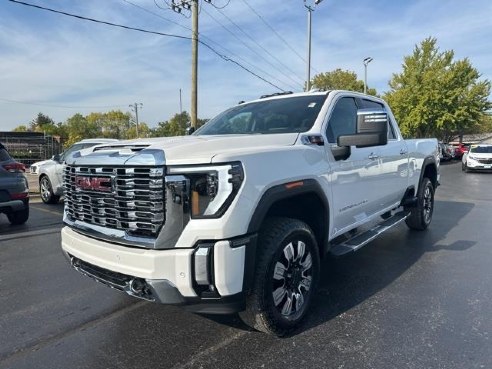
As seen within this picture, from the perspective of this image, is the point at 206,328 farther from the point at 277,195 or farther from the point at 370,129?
the point at 370,129

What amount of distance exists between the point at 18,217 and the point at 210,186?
6.37 m

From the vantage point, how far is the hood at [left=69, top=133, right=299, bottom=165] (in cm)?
266

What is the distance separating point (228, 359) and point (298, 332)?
0.65m

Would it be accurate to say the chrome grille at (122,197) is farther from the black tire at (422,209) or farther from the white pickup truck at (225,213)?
the black tire at (422,209)

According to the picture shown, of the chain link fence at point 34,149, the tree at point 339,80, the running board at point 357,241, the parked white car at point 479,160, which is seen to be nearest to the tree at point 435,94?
the tree at point 339,80

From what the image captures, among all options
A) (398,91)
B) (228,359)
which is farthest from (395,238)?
(398,91)

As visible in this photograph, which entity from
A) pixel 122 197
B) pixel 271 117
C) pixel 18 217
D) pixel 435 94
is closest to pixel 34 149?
pixel 18 217

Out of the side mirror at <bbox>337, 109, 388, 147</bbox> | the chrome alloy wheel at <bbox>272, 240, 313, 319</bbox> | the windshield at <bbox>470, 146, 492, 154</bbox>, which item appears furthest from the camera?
the windshield at <bbox>470, 146, 492, 154</bbox>

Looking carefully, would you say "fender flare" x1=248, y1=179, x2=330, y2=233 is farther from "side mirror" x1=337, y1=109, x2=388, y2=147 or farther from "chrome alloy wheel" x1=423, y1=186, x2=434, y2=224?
"chrome alloy wheel" x1=423, y1=186, x2=434, y2=224

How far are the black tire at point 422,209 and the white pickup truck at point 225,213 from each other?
2.72 metres

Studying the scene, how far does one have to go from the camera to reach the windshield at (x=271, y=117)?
400 centimetres

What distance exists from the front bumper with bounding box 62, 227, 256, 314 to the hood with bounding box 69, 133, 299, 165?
0.57m

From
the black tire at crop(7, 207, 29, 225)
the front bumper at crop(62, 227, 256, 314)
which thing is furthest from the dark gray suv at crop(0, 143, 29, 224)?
the front bumper at crop(62, 227, 256, 314)

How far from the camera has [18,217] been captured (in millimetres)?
7605
